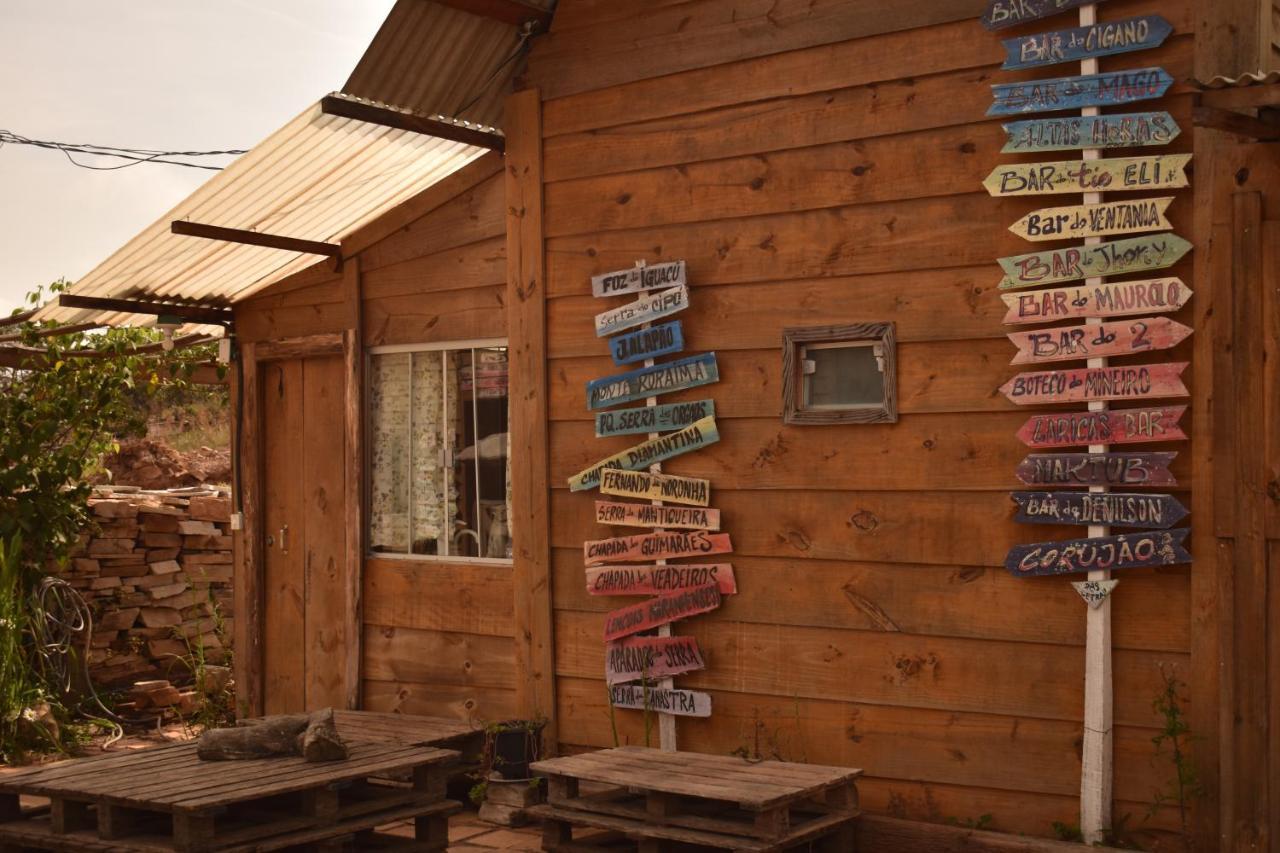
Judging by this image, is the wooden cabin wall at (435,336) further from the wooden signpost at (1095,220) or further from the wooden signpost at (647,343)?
the wooden signpost at (1095,220)

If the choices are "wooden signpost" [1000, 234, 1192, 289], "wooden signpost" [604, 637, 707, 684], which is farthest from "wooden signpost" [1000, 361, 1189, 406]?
"wooden signpost" [604, 637, 707, 684]

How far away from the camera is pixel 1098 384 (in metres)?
5.58

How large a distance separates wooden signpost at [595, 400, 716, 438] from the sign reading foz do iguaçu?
0.04m

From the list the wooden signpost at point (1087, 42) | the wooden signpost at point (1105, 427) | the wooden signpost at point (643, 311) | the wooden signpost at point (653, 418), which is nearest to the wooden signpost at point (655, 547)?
the wooden signpost at point (653, 418)

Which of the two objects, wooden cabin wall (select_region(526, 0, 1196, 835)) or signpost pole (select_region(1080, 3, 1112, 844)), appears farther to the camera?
wooden cabin wall (select_region(526, 0, 1196, 835))

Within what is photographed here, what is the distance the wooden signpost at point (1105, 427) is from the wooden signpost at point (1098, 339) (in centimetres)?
23

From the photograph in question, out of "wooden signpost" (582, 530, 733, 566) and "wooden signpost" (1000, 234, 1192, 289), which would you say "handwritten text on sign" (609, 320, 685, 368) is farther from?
"wooden signpost" (1000, 234, 1192, 289)

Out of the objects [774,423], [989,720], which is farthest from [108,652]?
[989,720]

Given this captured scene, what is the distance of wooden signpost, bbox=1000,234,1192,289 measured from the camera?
5.47 meters

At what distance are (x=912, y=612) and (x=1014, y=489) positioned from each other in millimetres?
706

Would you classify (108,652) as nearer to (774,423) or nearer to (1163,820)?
(774,423)

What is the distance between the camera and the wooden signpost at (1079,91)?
18.1 feet

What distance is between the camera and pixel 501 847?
263 inches

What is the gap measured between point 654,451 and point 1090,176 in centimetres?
243
